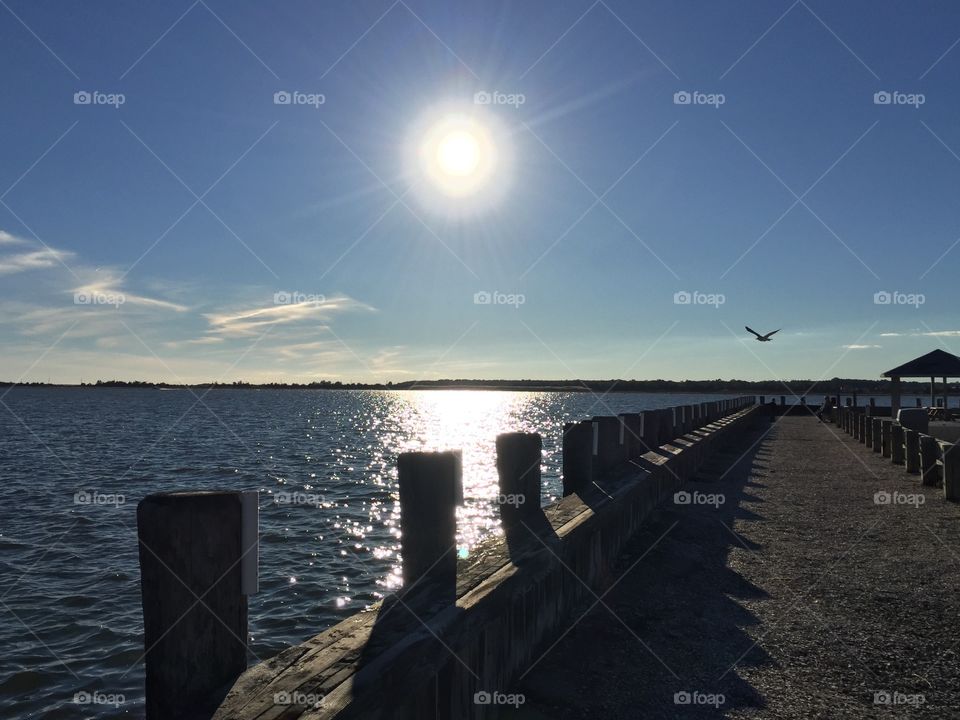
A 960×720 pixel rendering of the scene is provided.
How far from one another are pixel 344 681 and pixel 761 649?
144 inches

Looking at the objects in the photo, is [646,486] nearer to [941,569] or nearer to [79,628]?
[941,569]

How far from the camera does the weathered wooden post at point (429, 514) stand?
4152mm

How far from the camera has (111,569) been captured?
12.4m

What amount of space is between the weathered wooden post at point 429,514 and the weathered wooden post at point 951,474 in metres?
10.7

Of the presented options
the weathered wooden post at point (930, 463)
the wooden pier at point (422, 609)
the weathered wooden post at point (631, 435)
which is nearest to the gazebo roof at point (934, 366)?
the weathered wooden post at point (930, 463)

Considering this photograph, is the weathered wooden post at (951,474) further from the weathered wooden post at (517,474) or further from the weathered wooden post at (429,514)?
the weathered wooden post at (429,514)

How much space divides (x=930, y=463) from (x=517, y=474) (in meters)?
11.3

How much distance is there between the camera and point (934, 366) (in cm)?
3188

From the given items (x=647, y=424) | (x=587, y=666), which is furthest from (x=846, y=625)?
(x=647, y=424)

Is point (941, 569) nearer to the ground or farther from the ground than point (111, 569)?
farther from the ground

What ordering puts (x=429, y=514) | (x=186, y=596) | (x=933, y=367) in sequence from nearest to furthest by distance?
(x=186, y=596) < (x=429, y=514) < (x=933, y=367)

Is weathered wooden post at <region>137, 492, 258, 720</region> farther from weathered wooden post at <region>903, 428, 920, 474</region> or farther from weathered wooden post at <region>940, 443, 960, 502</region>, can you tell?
weathered wooden post at <region>903, 428, 920, 474</region>

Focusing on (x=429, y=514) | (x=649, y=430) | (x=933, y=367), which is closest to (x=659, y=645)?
(x=429, y=514)

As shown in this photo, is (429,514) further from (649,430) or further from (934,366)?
(934,366)
